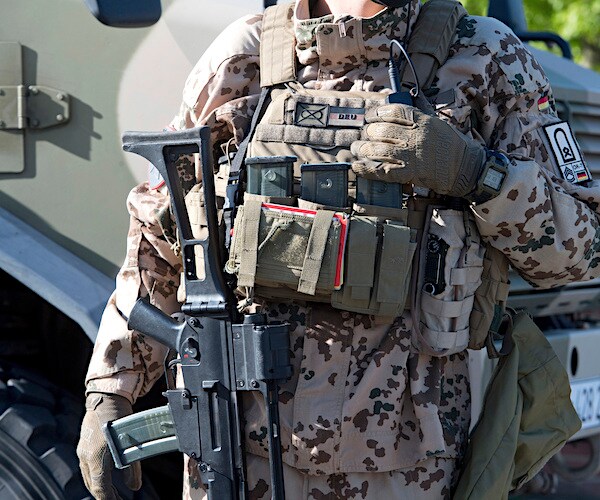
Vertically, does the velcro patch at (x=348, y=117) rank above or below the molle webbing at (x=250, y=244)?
above

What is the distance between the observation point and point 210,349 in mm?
1998

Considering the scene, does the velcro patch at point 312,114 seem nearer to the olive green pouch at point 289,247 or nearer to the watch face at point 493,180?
the olive green pouch at point 289,247

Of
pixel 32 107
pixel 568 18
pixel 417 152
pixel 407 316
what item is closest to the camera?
pixel 417 152

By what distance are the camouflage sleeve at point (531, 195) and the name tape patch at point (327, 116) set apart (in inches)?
10.3

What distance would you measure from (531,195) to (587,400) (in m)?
1.37

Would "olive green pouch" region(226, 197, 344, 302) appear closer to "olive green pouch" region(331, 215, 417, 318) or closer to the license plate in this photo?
"olive green pouch" region(331, 215, 417, 318)


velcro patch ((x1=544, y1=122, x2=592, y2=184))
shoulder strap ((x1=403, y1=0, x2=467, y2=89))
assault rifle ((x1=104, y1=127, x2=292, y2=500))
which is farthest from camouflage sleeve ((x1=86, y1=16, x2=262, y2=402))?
velcro patch ((x1=544, y1=122, x2=592, y2=184))

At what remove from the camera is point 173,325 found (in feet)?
6.72

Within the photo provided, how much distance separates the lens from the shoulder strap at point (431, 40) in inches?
78.4

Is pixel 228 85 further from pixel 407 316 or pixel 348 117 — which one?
pixel 407 316

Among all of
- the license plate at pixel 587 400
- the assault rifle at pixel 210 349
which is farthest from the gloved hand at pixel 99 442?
the license plate at pixel 587 400

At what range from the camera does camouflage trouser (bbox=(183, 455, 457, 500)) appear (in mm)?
1927

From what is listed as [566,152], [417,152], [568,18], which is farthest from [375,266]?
[568,18]

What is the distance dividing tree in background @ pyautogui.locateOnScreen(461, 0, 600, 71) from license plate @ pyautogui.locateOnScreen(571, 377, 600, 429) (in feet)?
23.4
